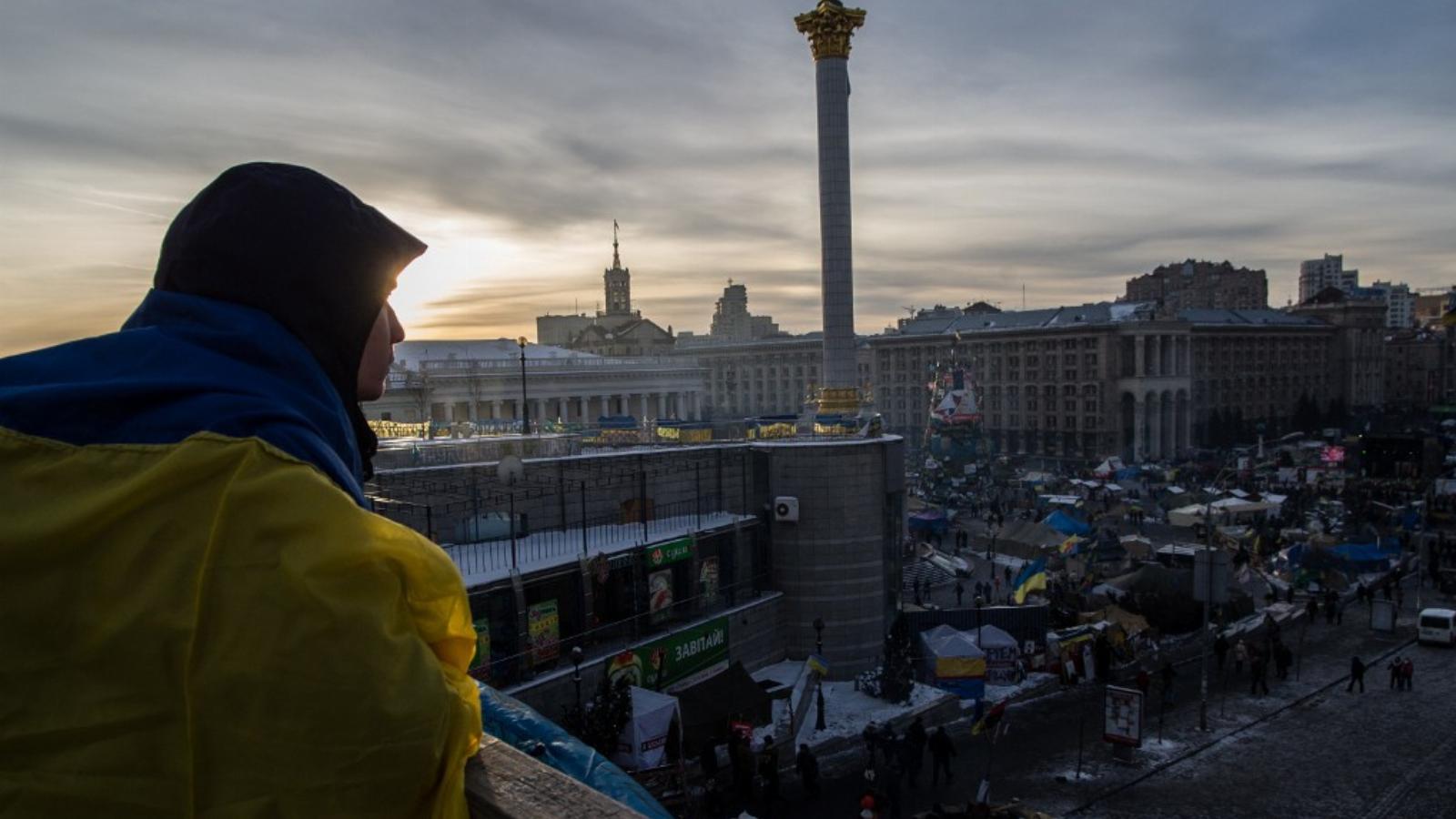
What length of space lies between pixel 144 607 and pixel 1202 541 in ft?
125

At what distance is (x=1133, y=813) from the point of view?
49.2ft

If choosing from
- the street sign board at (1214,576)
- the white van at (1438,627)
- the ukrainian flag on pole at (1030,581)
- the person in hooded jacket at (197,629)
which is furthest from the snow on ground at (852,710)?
the person in hooded jacket at (197,629)

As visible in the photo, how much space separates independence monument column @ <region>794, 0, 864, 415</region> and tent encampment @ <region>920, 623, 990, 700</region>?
23.1 ft

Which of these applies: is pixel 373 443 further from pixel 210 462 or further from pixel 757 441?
pixel 757 441

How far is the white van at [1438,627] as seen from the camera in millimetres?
24875

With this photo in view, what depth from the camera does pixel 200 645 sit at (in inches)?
39.6

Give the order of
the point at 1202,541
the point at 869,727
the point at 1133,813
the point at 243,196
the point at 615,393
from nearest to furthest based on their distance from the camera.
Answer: the point at 243,196 < the point at 1133,813 < the point at 869,727 < the point at 1202,541 < the point at 615,393

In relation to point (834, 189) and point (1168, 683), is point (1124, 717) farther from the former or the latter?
point (834, 189)

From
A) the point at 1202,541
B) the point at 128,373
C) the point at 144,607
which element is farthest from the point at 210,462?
the point at 1202,541

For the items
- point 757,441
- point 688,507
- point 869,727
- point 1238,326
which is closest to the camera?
point 869,727

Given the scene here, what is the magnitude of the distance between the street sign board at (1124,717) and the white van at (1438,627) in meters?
14.6

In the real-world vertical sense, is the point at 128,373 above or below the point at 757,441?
above

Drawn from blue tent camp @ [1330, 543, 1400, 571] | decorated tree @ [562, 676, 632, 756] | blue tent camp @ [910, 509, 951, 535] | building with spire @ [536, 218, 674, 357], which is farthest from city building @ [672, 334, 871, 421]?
decorated tree @ [562, 676, 632, 756]

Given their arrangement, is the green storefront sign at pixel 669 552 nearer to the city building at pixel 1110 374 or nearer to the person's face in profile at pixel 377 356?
the person's face in profile at pixel 377 356
